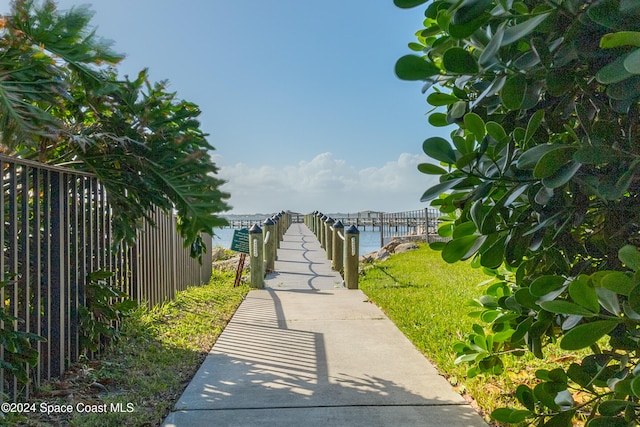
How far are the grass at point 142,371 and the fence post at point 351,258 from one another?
284cm

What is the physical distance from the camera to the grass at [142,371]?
3.24 meters

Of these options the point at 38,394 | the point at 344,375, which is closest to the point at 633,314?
the point at 344,375

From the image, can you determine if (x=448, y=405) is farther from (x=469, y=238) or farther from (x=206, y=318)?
(x=206, y=318)

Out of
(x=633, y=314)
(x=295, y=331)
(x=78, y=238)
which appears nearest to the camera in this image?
(x=633, y=314)

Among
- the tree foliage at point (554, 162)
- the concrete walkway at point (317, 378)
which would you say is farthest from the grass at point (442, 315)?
the tree foliage at point (554, 162)

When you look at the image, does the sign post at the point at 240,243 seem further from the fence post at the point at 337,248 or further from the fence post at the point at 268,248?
the fence post at the point at 337,248

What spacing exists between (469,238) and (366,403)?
2.49 m

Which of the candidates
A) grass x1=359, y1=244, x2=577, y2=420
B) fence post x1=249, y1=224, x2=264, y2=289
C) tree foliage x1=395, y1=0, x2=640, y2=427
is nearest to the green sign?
fence post x1=249, y1=224, x2=264, y2=289

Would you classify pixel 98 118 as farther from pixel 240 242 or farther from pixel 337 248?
pixel 337 248

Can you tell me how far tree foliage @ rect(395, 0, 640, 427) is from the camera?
3.23 feet

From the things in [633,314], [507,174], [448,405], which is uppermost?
[507,174]

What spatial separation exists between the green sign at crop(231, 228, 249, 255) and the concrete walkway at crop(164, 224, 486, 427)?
2.60 metres

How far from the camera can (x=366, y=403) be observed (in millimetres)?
3525

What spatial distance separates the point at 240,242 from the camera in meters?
9.61
